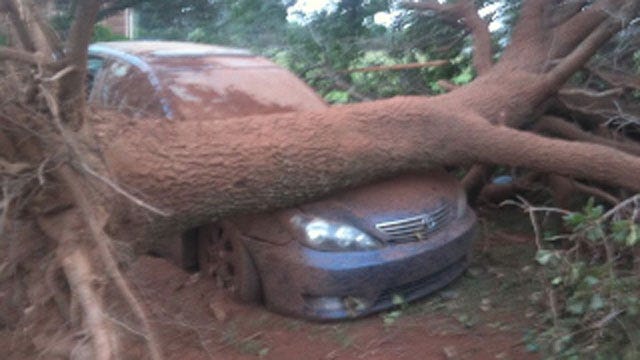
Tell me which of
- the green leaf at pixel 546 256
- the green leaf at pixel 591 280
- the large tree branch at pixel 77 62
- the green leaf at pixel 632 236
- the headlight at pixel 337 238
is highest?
the large tree branch at pixel 77 62

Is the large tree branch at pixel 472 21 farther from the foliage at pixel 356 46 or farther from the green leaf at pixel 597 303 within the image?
the green leaf at pixel 597 303

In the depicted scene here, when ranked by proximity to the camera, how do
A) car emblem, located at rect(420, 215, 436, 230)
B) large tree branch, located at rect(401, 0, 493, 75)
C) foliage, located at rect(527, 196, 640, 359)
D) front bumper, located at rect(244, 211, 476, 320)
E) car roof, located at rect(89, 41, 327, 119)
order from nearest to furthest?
foliage, located at rect(527, 196, 640, 359)
front bumper, located at rect(244, 211, 476, 320)
car emblem, located at rect(420, 215, 436, 230)
car roof, located at rect(89, 41, 327, 119)
large tree branch, located at rect(401, 0, 493, 75)

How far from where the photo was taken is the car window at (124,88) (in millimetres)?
5711

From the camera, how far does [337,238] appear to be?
195 inches

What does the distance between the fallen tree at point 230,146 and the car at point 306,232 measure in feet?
0.66

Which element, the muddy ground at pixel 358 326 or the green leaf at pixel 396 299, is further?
the green leaf at pixel 396 299

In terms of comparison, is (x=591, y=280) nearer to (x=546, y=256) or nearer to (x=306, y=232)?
(x=546, y=256)

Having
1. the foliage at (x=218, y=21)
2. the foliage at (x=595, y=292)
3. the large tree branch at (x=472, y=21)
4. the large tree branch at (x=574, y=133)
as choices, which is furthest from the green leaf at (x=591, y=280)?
the foliage at (x=218, y=21)

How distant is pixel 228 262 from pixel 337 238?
0.90 metres

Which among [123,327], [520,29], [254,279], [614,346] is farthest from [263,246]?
[520,29]

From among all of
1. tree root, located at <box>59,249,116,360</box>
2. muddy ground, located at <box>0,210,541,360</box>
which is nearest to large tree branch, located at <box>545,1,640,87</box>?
muddy ground, located at <box>0,210,541,360</box>

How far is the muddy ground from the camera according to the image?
4.61m

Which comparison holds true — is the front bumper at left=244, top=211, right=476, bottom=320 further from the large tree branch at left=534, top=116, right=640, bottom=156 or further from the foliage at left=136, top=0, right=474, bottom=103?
the foliage at left=136, top=0, right=474, bottom=103

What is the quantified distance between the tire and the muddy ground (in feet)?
0.27
